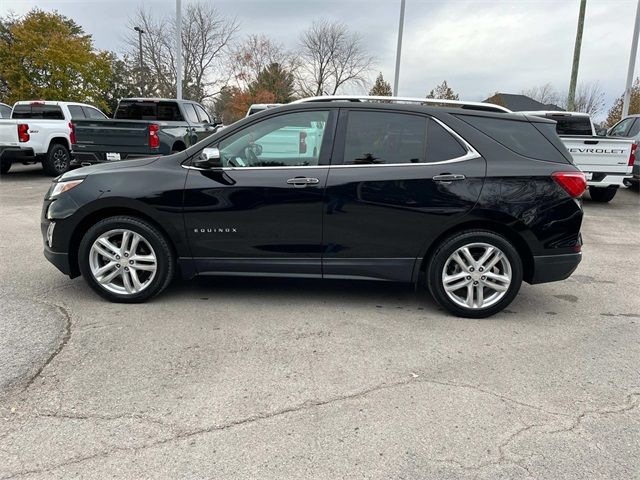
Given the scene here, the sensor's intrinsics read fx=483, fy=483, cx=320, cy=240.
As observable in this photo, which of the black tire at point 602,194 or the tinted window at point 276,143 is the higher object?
the tinted window at point 276,143

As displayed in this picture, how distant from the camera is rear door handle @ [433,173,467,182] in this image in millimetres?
3986

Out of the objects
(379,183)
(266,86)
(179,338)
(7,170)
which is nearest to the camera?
(179,338)

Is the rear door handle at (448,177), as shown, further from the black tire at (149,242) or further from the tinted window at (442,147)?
the black tire at (149,242)

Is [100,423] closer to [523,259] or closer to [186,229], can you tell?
[186,229]

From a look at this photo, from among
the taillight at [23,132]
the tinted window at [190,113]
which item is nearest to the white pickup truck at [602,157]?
the tinted window at [190,113]

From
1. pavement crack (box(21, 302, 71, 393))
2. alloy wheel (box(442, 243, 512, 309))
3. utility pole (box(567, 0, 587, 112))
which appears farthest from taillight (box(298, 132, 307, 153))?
utility pole (box(567, 0, 587, 112))

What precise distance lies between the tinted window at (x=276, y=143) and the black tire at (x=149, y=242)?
2.90ft

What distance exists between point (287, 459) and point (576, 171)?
3311 millimetres

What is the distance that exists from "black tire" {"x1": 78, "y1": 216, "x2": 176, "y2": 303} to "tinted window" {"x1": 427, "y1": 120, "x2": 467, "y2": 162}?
2405mm

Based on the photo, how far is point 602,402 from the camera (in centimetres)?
292

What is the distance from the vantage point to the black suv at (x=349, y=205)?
13.2ft

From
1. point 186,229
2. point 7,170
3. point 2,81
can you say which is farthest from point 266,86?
point 186,229

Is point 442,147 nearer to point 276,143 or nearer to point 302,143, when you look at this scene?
point 302,143

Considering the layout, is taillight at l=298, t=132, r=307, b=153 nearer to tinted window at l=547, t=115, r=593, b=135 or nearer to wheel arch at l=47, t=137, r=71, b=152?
tinted window at l=547, t=115, r=593, b=135
